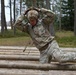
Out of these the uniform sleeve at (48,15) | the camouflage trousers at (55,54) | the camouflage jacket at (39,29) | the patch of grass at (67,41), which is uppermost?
the uniform sleeve at (48,15)

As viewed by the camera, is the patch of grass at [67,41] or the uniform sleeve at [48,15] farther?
the patch of grass at [67,41]

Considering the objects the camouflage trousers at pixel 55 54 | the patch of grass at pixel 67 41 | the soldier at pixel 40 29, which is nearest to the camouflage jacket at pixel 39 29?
the soldier at pixel 40 29

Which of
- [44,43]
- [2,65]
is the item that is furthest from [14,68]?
[44,43]

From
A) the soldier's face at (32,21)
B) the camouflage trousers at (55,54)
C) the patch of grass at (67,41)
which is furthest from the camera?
the patch of grass at (67,41)

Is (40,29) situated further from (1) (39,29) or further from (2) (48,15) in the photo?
(2) (48,15)

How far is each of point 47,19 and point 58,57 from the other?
677mm

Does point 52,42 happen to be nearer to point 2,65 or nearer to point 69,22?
point 2,65

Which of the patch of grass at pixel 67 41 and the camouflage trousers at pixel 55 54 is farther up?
the camouflage trousers at pixel 55 54

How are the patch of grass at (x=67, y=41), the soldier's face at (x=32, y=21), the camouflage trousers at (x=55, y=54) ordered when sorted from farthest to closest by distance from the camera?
the patch of grass at (x=67, y=41) < the soldier's face at (x=32, y=21) < the camouflage trousers at (x=55, y=54)

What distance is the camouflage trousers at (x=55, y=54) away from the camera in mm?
4109

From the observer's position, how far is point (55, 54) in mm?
4227

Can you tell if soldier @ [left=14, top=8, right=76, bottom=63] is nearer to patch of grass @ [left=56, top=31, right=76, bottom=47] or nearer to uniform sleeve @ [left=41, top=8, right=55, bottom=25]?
uniform sleeve @ [left=41, top=8, right=55, bottom=25]

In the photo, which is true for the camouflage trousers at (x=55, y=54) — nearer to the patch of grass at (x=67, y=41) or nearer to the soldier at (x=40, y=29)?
the soldier at (x=40, y=29)

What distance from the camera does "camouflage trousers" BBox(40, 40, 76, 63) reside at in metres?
4.11
